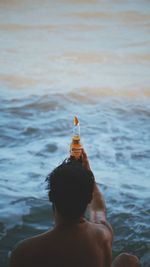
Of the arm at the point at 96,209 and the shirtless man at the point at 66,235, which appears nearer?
the shirtless man at the point at 66,235

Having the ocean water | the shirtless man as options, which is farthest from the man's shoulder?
the ocean water

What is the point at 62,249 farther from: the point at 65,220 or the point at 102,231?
the point at 102,231

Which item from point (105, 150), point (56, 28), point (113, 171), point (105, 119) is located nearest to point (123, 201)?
point (113, 171)

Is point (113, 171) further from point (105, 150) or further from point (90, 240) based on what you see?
point (90, 240)

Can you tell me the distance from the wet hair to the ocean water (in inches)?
44.0

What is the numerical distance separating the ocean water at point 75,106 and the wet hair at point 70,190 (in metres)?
1.12

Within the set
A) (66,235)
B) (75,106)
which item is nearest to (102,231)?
(66,235)

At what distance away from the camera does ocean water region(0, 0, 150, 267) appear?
133 inches

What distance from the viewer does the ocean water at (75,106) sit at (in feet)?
11.1

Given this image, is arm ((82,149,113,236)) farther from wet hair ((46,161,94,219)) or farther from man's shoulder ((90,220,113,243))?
wet hair ((46,161,94,219))

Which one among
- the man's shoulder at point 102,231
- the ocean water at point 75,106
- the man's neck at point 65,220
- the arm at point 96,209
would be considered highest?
the man's neck at point 65,220

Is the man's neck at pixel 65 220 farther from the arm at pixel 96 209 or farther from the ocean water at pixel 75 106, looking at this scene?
the ocean water at pixel 75 106

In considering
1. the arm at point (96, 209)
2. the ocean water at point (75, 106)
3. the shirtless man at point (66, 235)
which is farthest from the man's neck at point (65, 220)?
the ocean water at point (75, 106)

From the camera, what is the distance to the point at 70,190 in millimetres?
1692
